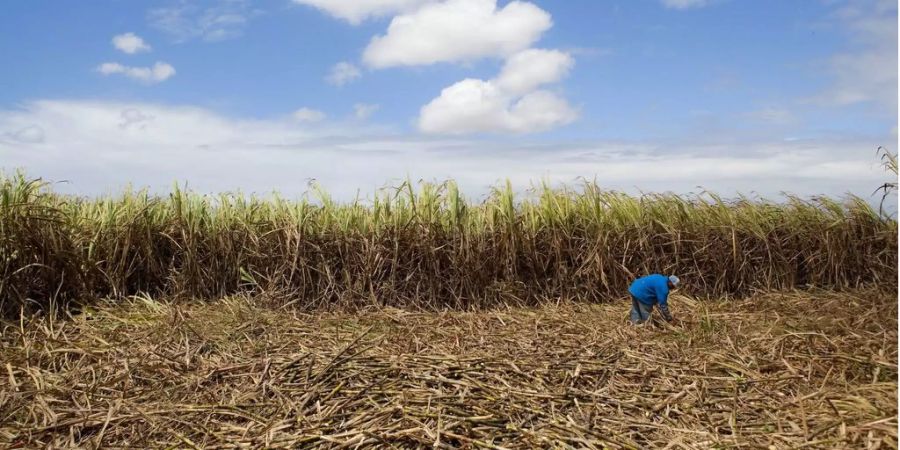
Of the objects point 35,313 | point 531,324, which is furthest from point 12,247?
point 531,324

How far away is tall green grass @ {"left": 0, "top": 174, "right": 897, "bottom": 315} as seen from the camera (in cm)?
586

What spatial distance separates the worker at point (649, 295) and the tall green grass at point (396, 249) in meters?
0.84

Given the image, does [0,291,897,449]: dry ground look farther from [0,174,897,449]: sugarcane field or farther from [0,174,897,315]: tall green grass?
[0,174,897,315]: tall green grass

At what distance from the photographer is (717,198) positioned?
23.8ft

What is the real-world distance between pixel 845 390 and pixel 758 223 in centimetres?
394

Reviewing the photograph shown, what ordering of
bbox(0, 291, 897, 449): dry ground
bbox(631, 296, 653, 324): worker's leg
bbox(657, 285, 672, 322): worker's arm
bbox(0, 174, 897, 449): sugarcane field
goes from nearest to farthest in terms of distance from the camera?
bbox(0, 291, 897, 449): dry ground
bbox(0, 174, 897, 449): sugarcane field
bbox(657, 285, 672, 322): worker's arm
bbox(631, 296, 653, 324): worker's leg

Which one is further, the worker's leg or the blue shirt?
the worker's leg

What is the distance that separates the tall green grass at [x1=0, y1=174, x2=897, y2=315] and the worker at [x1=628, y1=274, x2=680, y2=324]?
33.1 inches

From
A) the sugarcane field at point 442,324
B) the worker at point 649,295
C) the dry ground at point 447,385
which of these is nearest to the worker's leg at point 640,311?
the worker at point 649,295

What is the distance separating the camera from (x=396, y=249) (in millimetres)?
5965

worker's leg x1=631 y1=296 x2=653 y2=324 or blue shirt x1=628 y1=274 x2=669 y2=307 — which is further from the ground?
blue shirt x1=628 y1=274 x2=669 y2=307

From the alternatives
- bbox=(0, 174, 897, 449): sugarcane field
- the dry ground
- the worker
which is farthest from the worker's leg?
the dry ground

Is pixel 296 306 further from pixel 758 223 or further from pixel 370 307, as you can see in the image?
pixel 758 223

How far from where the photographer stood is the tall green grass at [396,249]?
19.2ft
